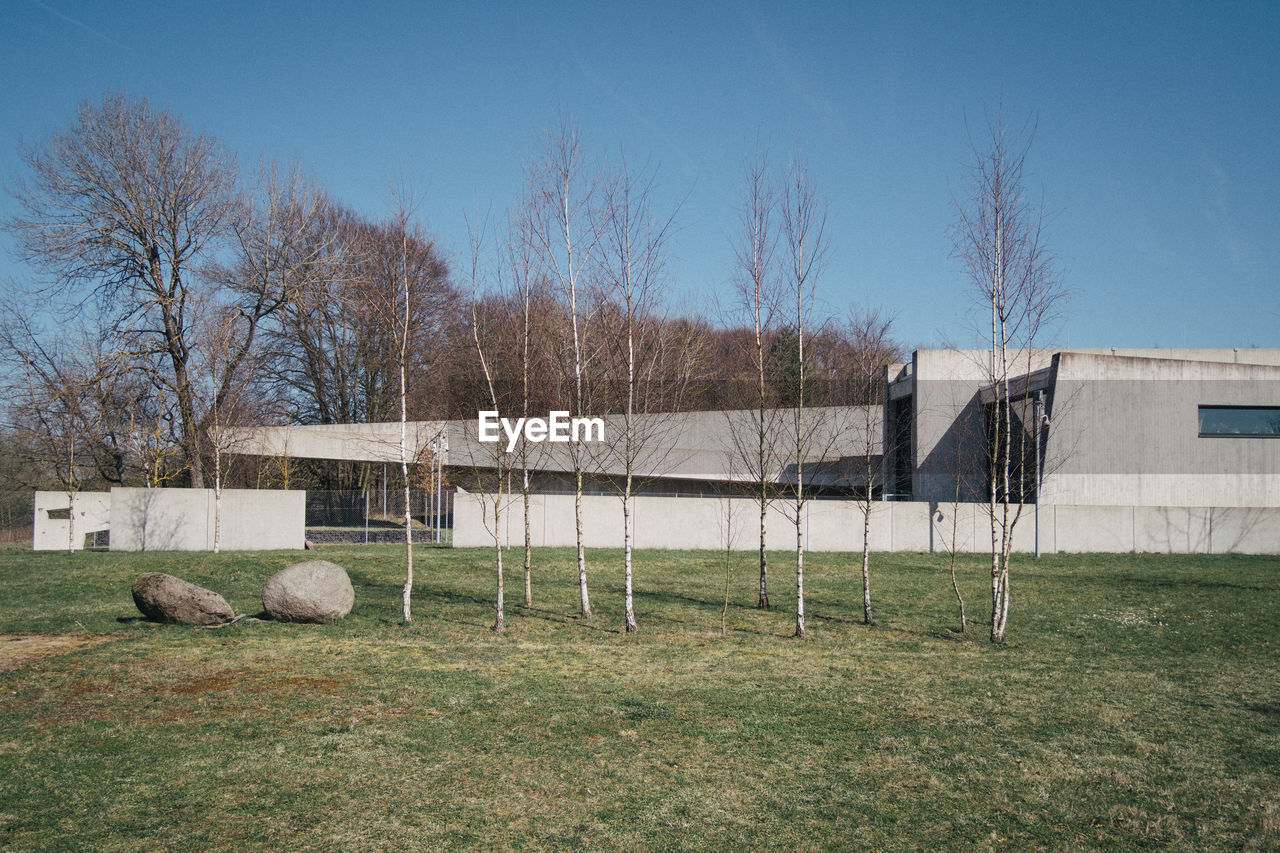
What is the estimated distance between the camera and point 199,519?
2373 cm

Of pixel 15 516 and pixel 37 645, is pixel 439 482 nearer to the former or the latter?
pixel 37 645

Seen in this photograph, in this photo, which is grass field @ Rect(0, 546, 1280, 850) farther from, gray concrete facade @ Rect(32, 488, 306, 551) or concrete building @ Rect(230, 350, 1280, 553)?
concrete building @ Rect(230, 350, 1280, 553)

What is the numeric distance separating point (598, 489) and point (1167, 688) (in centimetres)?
2796

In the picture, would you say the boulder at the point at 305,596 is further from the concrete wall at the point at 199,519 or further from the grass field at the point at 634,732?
the concrete wall at the point at 199,519

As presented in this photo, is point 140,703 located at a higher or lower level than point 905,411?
lower

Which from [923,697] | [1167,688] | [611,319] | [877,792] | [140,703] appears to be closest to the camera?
[877,792]

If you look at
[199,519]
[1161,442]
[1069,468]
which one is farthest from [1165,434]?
[199,519]

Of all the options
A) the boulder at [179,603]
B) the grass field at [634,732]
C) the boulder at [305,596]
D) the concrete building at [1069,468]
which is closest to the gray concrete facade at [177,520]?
the concrete building at [1069,468]

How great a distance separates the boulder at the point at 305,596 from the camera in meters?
13.0

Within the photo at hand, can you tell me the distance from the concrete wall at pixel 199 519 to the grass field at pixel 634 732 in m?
8.88

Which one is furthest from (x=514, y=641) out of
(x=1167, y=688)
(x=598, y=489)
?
(x=598, y=489)

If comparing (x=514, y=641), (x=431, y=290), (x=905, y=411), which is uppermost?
(x=431, y=290)

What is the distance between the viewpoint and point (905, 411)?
33.7 metres

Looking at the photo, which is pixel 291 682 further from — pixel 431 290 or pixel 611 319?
pixel 431 290
